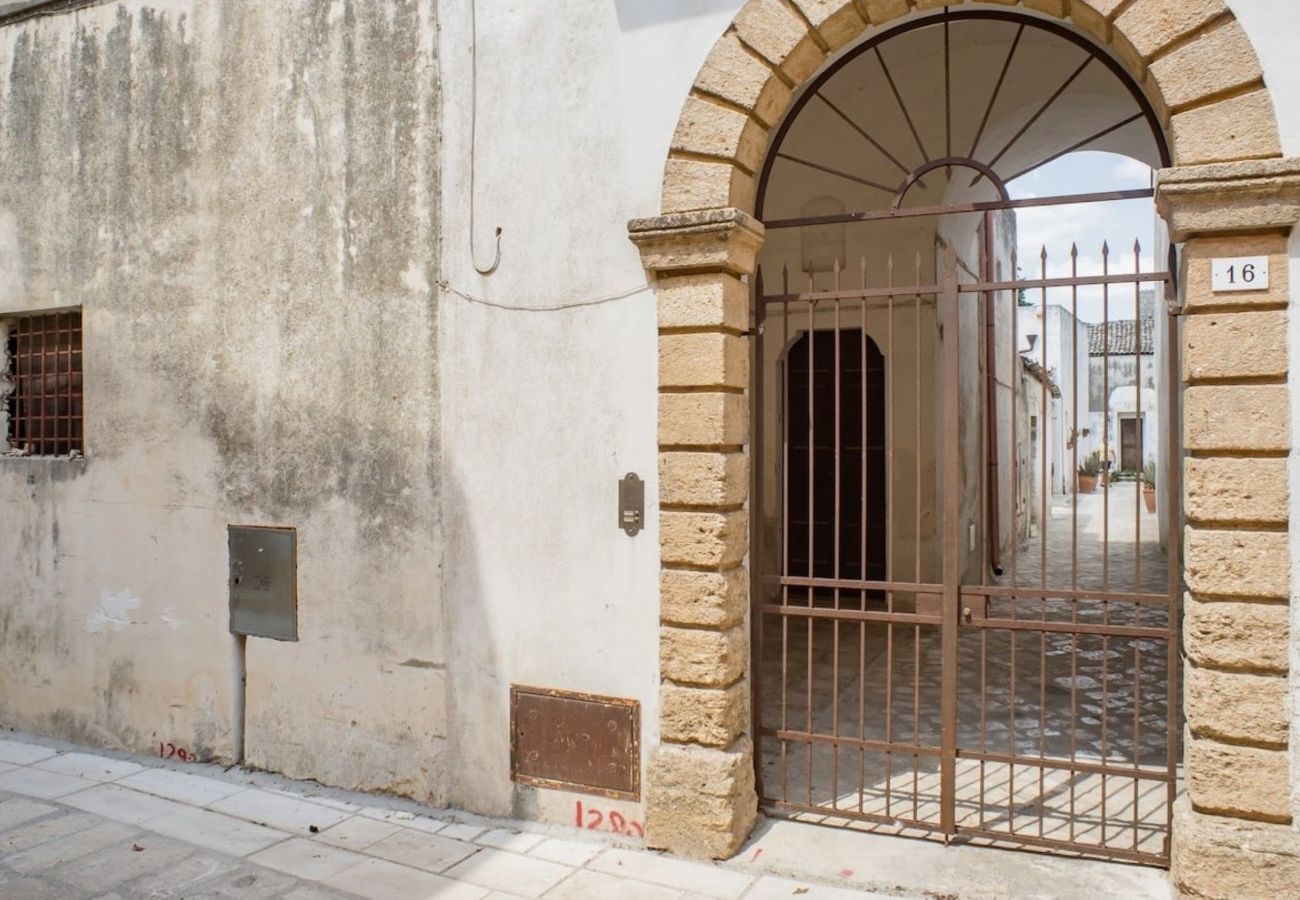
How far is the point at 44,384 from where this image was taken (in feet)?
22.8

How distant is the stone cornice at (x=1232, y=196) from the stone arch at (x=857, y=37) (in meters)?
0.11

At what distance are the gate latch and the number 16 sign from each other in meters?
2.44

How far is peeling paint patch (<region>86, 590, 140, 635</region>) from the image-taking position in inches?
251

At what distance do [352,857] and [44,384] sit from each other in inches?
166

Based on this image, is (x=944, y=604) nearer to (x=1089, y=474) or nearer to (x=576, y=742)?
(x=576, y=742)

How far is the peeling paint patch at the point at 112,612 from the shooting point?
21.0ft

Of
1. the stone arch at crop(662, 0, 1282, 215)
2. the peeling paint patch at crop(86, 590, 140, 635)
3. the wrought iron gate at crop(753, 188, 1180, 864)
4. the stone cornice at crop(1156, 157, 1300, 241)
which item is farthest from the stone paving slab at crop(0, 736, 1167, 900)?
the stone arch at crop(662, 0, 1282, 215)

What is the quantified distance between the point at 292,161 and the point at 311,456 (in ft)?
5.40

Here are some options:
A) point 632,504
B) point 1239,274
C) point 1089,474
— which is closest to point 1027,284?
point 1239,274

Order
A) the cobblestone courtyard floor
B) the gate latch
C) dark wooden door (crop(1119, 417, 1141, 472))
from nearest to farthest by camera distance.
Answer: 1. the cobblestone courtyard floor
2. the gate latch
3. dark wooden door (crop(1119, 417, 1141, 472))

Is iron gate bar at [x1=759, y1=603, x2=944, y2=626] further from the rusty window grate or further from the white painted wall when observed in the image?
the rusty window grate

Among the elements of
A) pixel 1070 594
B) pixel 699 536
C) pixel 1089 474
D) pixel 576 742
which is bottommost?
pixel 576 742

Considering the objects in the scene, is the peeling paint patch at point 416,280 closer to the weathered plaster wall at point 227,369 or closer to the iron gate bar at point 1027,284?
the weathered plaster wall at point 227,369

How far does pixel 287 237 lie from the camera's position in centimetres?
576
